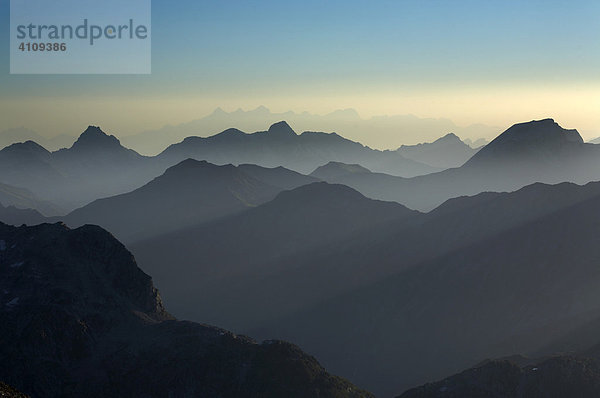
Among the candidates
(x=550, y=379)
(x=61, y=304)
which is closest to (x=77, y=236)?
(x=61, y=304)

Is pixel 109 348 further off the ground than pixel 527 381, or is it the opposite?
pixel 109 348

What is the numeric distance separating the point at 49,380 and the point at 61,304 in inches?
887

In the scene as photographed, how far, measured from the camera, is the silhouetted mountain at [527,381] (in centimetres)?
12850

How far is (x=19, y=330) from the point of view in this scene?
140m

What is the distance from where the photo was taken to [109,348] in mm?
144625

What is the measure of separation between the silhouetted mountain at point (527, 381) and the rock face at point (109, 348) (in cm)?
2219

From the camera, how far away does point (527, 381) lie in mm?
133875

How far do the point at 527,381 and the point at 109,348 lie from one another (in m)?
104

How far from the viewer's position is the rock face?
132500mm

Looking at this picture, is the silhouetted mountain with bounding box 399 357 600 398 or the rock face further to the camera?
the rock face

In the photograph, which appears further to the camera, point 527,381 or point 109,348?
point 109,348

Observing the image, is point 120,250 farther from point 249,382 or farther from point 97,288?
point 249,382

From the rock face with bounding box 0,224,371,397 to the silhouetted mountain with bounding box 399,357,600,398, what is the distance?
72.8 feet

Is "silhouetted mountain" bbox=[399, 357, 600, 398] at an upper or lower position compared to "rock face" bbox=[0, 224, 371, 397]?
lower
